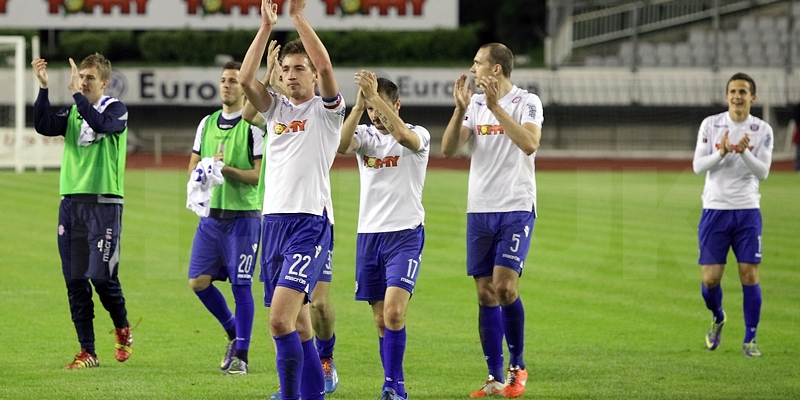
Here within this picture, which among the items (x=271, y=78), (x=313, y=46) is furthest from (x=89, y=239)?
(x=313, y=46)

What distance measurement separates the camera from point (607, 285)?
12.4 m

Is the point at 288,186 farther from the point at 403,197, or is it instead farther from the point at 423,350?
the point at 423,350

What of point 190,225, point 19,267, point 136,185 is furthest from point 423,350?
point 136,185

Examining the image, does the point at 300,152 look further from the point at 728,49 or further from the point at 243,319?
the point at 728,49

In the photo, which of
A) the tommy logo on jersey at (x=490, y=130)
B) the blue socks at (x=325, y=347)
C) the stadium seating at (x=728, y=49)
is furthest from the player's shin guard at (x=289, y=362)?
the stadium seating at (x=728, y=49)

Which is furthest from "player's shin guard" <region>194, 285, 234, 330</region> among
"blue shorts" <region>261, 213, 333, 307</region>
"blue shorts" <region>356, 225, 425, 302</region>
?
"blue shorts" <region>261, 213, 333, 307</region>

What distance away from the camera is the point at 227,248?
25.6ft

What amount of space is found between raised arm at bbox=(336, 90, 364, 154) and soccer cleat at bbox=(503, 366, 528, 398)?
1947mm

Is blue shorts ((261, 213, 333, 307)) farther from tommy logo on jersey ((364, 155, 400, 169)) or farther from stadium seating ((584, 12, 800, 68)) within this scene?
stadium seating ((584, 12, 800, 68))

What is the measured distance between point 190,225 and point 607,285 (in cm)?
727

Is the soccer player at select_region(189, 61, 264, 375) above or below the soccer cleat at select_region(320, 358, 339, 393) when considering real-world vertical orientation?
above

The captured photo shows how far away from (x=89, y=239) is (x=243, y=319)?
1.28 meters

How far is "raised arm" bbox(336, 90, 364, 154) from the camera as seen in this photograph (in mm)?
6488

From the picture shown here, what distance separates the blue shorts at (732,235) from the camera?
8875mm
